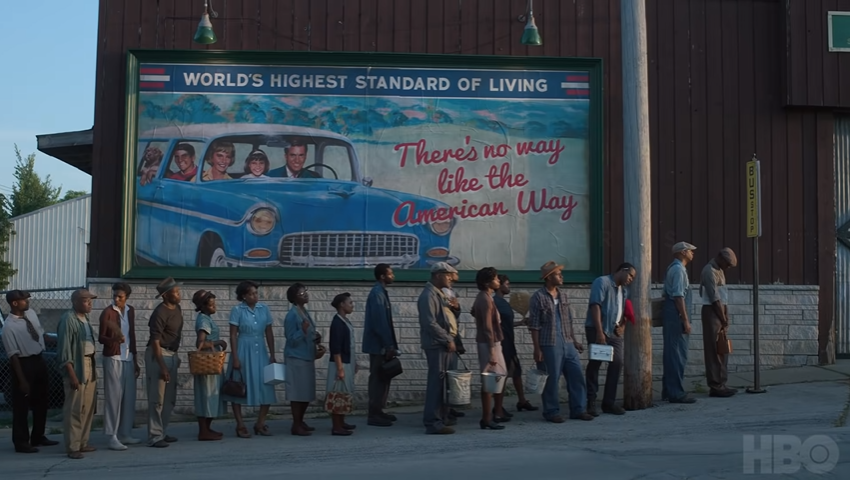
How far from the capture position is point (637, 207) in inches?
452

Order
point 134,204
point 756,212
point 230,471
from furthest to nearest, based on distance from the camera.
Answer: point 134,204
point 756,212
point 230,471

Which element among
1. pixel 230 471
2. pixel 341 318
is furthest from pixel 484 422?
pixel 230 471

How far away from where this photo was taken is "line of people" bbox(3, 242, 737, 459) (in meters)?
10.2

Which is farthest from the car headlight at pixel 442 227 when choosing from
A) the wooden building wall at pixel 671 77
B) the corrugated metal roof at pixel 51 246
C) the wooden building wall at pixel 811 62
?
the corrugated metal roof at pixel 51 246

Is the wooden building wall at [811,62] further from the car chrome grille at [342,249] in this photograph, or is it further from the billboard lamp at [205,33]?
the billboard lamp at [205,33]

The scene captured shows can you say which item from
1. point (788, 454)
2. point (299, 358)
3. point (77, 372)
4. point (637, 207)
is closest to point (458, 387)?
point (299, 358)

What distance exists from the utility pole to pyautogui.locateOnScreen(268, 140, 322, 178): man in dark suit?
171 inches

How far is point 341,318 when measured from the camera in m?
11.1

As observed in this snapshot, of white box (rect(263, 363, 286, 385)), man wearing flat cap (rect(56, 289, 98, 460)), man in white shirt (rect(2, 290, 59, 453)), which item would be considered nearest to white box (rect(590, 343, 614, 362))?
white box (rect(263, 363, 286, 385))

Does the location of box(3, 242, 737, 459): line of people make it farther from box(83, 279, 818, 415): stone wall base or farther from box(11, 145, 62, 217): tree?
box(11, 145, 62, 217): tree

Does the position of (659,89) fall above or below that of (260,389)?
above

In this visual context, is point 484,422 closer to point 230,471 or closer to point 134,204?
point 230,471

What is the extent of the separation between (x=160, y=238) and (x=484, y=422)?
17.5ft

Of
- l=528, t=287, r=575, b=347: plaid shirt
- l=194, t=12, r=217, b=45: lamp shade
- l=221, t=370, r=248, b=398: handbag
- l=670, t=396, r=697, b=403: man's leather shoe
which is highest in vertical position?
l=194, t=12, r=217, b=45: lamp shade
